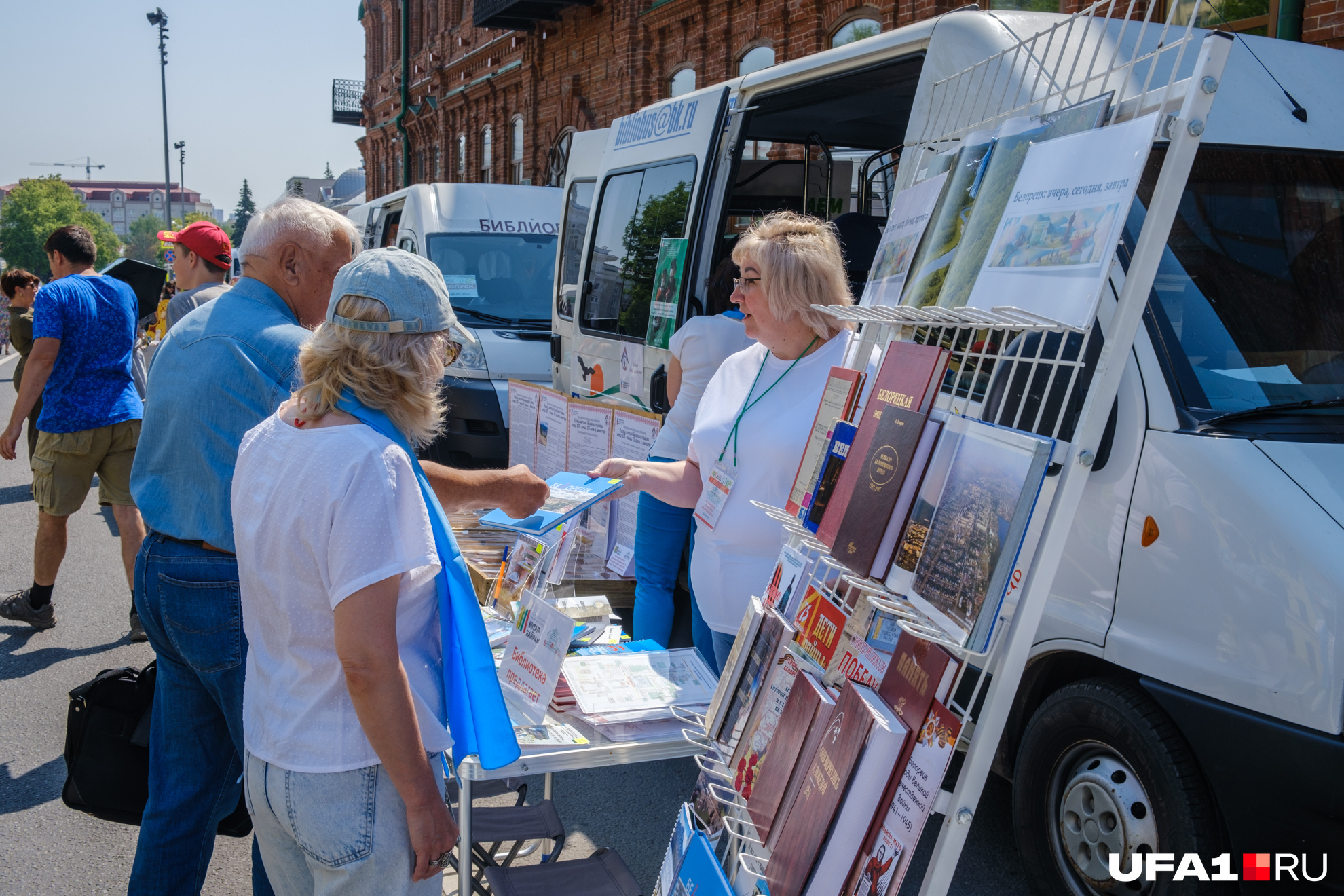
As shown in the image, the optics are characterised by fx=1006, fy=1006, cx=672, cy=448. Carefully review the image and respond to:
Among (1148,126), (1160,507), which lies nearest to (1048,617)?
(1160,507)

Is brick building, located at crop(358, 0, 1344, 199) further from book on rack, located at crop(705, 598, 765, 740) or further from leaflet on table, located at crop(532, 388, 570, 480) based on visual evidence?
book on rack, located at crop(705, 598, 765, 740)

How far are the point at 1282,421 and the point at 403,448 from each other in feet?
6.53

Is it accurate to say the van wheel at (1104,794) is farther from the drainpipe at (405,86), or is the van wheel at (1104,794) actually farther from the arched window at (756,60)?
the drainpipe at (405,86)

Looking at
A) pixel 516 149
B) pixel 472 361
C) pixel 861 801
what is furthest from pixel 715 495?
pixel 516 149

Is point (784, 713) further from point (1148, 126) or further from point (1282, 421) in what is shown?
point (1282, 421)

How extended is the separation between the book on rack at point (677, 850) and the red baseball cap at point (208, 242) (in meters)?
2.69

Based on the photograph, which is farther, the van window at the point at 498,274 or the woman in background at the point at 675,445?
the van window at the point at 498,274

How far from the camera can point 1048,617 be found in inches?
107

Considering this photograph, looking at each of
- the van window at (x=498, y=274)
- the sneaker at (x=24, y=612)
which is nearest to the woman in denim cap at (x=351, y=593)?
the sneaker at (x=24, y=612)

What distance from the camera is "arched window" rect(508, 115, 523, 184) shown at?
2024 cm

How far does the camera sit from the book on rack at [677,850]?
200 centimetres

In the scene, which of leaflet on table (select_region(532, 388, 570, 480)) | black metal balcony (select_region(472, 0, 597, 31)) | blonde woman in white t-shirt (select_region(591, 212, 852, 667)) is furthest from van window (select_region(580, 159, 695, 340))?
black metal balcony (select_region(472, 0, 597, 31))

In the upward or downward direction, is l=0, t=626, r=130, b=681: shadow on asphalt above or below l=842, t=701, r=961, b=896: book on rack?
below

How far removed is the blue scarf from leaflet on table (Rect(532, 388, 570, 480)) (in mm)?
4139
